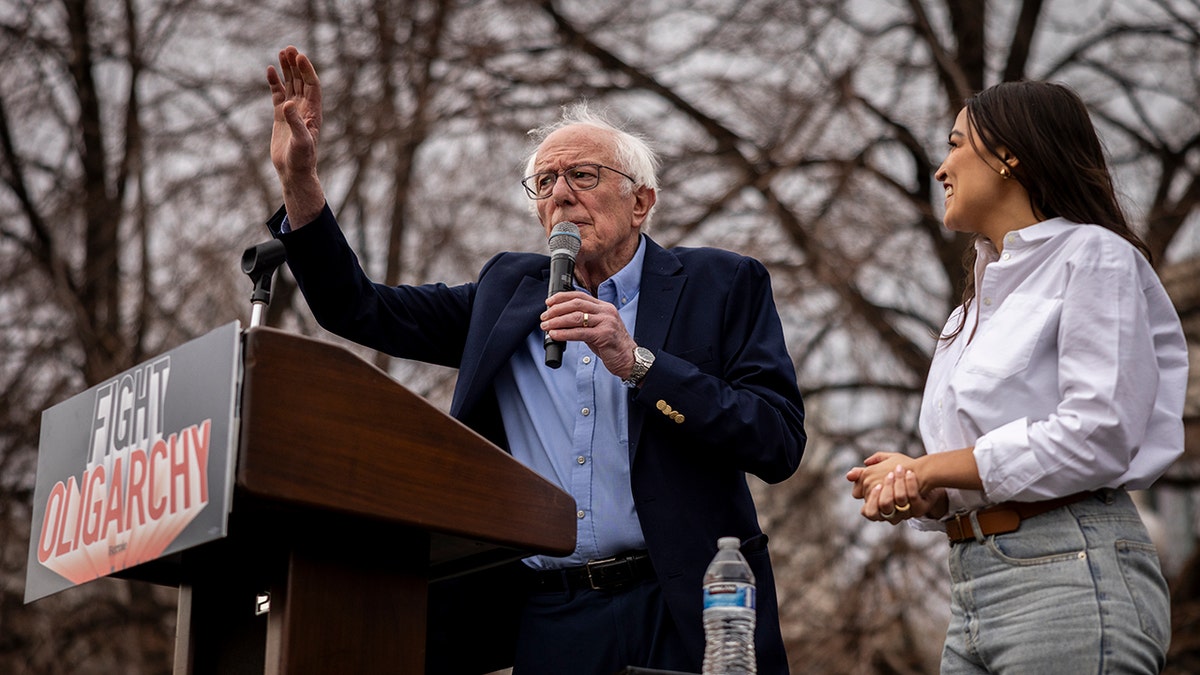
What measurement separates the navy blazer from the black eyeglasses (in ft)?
0.55

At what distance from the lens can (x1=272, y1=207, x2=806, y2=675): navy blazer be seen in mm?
2803

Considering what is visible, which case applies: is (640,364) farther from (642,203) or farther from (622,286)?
(642,203)

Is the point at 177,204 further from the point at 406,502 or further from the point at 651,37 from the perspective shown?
the point at 406,502

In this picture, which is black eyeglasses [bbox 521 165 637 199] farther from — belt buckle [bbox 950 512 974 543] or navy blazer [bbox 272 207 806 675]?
belt buckle [bbox 950 512 974 543]

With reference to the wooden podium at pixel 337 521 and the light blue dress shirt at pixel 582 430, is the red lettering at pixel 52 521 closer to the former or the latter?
the wooden podium at pixel 337 521

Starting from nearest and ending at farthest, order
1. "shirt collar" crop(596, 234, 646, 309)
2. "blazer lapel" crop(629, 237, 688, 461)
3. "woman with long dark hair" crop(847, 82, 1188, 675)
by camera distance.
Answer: "woman with long dark hair" crop(847, 82, 1188, 675) → "blazer lapel" crop(629, 237, 688, 461) → "shirt collar" crop(596, 234, 646, 309)

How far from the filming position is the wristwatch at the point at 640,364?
2803mm

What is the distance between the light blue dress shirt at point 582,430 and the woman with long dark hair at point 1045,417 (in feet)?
1.92

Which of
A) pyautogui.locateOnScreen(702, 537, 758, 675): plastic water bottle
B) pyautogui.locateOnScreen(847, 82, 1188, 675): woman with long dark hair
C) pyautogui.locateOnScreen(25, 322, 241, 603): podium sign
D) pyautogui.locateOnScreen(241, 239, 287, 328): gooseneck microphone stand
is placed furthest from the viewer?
pyautogui.locateOnScreen(241, 239, 287, 328): gooseneck microphone stand

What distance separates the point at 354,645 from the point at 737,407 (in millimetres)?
906

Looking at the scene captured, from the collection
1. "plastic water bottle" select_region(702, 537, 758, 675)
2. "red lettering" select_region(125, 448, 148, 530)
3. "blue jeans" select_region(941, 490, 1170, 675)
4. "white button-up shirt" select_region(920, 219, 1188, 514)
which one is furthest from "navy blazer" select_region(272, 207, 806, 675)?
"red lettering" select_region(125, 448, 148, 530)

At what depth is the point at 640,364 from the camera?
110 inches

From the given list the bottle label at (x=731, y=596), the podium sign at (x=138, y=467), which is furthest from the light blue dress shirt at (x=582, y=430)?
the podium sign at (x=138, y=467)

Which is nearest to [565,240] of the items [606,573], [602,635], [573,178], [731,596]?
[573,178]
